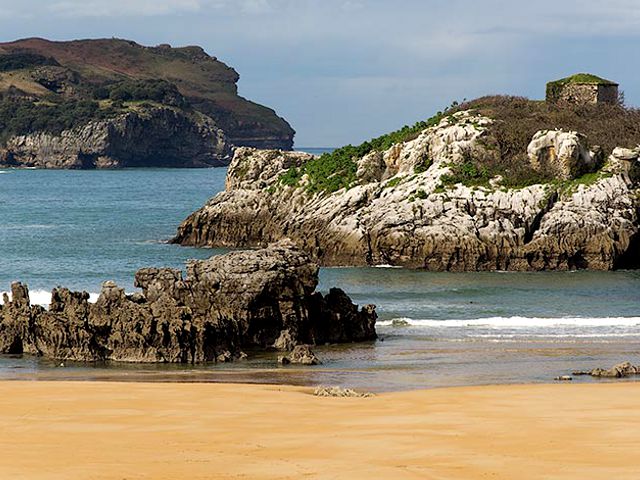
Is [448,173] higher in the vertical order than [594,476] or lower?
higher

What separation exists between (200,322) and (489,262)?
68.6 feet

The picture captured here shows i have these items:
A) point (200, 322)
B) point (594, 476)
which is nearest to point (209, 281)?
point (200, 322)

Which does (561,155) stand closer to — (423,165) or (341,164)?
(423,165)

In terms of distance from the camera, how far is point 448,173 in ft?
165

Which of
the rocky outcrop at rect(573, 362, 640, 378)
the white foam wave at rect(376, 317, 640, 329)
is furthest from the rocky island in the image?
the rocky outcrop at rect(573, 362, 640, 378)

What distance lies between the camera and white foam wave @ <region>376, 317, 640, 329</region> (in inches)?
1368

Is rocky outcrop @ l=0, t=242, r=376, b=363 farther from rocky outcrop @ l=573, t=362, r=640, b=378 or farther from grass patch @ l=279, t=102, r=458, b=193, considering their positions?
grass patch @ l=279, t=102, r=458, b=193

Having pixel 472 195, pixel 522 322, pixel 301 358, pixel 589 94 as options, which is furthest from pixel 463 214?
pixel 301 358

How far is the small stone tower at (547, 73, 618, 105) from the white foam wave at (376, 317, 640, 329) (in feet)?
74.2

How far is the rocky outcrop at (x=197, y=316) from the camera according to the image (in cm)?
2775

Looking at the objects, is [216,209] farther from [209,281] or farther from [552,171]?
[209,281]

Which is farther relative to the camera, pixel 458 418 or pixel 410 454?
pixel 458 418

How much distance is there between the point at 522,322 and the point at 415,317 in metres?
2.99

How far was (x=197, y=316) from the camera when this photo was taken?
28.3 meters
